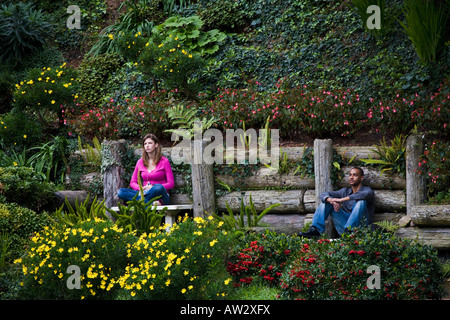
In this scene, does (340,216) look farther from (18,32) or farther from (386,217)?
(18,32)

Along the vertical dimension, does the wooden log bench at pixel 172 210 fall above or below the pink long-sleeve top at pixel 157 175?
below

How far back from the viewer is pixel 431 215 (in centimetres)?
672

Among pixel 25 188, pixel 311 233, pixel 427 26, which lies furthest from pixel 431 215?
pixel 25 188

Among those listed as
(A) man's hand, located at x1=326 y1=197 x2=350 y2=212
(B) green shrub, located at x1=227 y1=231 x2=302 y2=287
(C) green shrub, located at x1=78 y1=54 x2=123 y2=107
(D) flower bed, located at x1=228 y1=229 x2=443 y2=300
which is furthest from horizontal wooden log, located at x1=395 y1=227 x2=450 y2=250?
(C) green shrub, located at x1=78 y1=54 x2=123 y2=107

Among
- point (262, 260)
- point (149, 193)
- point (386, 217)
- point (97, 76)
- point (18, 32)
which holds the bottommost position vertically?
point (262, 260)

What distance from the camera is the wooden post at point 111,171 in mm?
8422

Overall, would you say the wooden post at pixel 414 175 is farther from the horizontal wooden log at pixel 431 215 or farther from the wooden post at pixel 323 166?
the wooden post at pixel 323 166

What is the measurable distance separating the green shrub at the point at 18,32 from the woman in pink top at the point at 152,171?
19.1 ft

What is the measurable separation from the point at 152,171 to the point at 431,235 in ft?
13.9

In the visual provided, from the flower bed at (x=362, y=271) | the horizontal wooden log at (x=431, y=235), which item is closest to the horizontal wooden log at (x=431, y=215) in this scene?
the horizontal wooden log at (x=431, y=235)

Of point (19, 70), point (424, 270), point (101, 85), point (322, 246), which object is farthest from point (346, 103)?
point (19, 70)

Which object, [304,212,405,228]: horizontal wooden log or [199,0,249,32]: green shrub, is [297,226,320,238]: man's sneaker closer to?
[304,212,405,228]: horizontal wooden log

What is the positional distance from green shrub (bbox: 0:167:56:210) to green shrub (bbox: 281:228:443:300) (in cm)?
446

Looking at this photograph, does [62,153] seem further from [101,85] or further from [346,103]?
[346,103]
